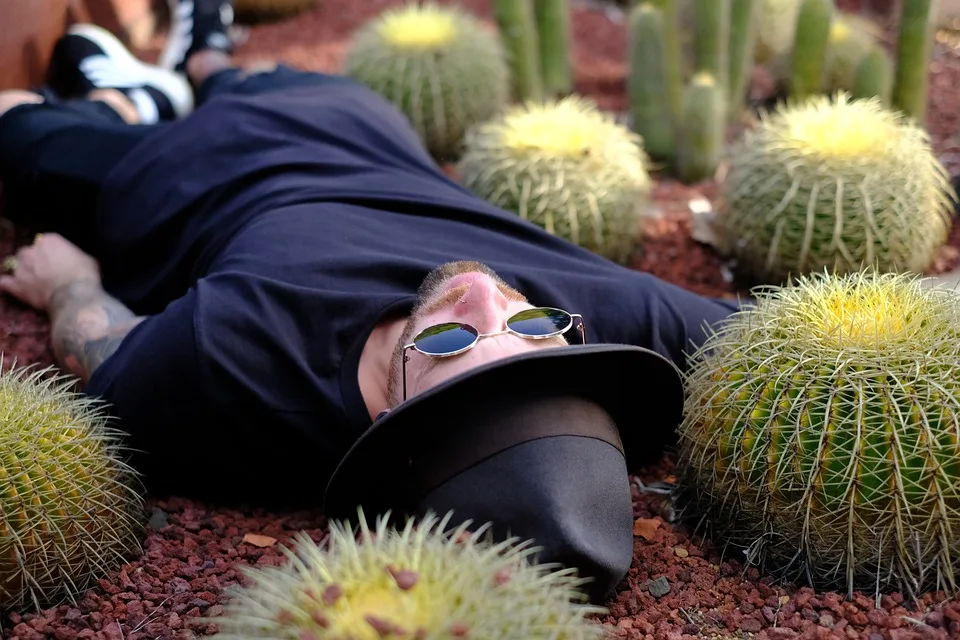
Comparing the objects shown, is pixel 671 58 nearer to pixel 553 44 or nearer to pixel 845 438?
pixel 553 44

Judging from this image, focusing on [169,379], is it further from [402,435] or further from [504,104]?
[504,104]

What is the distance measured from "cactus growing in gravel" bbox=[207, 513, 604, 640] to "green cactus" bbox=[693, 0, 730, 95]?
12.7 feet

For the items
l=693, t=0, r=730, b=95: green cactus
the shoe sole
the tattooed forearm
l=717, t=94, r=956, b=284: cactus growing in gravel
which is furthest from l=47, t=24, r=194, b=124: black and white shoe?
l=717, t=94, r=956, b=284: cactus growing in gravel

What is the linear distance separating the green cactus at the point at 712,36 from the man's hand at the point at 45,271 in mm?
2976

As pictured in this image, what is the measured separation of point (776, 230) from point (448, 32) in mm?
1910

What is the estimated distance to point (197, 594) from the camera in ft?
6.86

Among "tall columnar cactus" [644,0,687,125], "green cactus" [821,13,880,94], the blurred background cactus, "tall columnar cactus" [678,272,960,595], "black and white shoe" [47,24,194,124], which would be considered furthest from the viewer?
"green cactus" [821,13,880,94]

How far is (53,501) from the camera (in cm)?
202

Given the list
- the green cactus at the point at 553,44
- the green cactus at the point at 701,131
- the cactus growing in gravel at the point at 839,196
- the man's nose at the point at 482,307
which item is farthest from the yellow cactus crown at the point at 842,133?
the green cactus at the point at 553,44

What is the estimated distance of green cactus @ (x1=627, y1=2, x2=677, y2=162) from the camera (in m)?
4.70

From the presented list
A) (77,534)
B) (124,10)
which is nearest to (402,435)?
(77,534)

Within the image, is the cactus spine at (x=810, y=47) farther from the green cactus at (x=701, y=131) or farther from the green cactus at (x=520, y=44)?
the green cactus at (x=520, y=44)

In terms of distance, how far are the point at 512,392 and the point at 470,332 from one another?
0.26 m

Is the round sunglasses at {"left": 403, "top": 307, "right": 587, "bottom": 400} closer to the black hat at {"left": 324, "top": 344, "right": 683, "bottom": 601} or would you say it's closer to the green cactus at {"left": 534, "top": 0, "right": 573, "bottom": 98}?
the black hat at {"left": 324, "top": 344, "right": 683, "bottom": 601}
